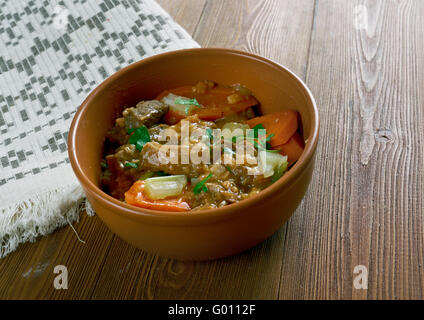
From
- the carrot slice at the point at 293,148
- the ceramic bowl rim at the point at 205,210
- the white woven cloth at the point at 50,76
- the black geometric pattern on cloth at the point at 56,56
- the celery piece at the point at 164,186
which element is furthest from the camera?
the black geometric pattern on cloth at the point at 56,56

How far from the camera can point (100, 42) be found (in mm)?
1659

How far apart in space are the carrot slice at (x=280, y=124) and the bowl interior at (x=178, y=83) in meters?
0.03

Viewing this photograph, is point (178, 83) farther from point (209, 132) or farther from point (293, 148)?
point (293, 148)

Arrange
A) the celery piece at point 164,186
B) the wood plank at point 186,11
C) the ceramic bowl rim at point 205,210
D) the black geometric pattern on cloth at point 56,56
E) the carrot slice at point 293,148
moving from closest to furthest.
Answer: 1. the ceramic bowl rim at point 205,210
2. the celery piece at point 164,186
3. the carrot slice at point 293,148
4. the black geometric pattern on cloth at point 56,56
5. the wood plank at point 186,11

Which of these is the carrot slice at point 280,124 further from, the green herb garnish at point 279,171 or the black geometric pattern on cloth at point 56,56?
the black geometric pattern on cloth at point 56,56

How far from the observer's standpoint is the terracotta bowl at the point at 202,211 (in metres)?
0.92

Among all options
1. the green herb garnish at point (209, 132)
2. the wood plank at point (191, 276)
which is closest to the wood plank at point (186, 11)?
the green herb garnish at point (209, 132)

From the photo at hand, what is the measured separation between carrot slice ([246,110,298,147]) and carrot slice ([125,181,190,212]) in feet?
0.96

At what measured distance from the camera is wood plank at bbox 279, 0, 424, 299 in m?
1.04

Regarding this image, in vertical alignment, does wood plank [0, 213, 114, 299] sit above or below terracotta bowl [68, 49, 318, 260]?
below

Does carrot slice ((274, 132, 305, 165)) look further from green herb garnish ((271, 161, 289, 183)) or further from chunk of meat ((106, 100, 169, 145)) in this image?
chunk of meat ((106, 100, 169, 145))

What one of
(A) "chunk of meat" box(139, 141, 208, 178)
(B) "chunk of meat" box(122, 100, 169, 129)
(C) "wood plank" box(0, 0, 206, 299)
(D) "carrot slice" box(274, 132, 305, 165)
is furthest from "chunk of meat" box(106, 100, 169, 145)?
(D) "carrot slice" box(274, 132, 305, 165)

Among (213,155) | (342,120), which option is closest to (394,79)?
(342,120)
